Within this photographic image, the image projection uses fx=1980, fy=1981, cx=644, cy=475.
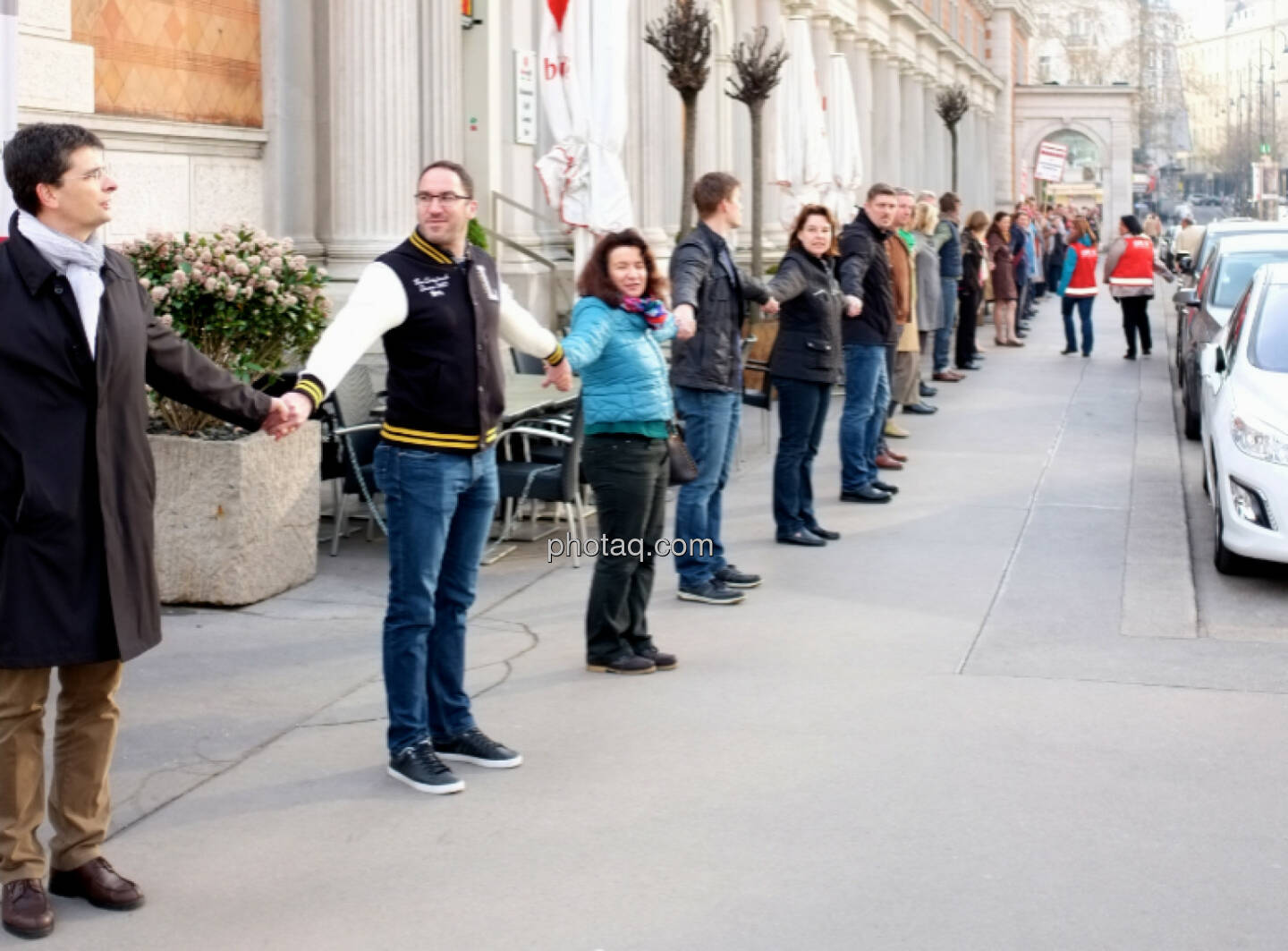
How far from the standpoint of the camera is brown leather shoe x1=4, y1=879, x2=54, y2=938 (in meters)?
4.68

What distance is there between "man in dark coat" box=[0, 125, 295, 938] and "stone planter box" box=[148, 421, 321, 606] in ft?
12.3

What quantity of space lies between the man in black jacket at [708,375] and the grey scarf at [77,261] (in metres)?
4.22

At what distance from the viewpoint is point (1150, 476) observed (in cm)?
1337

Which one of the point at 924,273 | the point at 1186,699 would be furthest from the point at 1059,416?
the point at 1186,699

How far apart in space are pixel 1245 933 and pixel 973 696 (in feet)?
8.01

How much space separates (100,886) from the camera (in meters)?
4.88

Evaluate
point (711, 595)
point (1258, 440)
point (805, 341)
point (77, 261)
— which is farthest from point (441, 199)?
point (1258, 440)

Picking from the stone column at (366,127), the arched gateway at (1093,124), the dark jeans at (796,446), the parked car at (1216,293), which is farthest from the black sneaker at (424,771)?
the arched gateway at (1093,124)

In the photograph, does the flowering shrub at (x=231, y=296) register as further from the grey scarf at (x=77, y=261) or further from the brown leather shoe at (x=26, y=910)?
the brown leather shoe at (x=26, y=910)

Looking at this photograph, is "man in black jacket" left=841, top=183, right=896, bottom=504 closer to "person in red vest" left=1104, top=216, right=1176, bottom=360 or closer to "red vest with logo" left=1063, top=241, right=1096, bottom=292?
"person in red vest" left=1104, top=216, right=1176, bottom=360

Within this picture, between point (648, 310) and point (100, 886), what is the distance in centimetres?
319

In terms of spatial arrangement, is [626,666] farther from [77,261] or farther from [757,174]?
[757,174]

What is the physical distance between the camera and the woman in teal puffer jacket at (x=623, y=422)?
23.7 feet

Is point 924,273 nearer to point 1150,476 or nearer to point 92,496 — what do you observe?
point 1150,476
